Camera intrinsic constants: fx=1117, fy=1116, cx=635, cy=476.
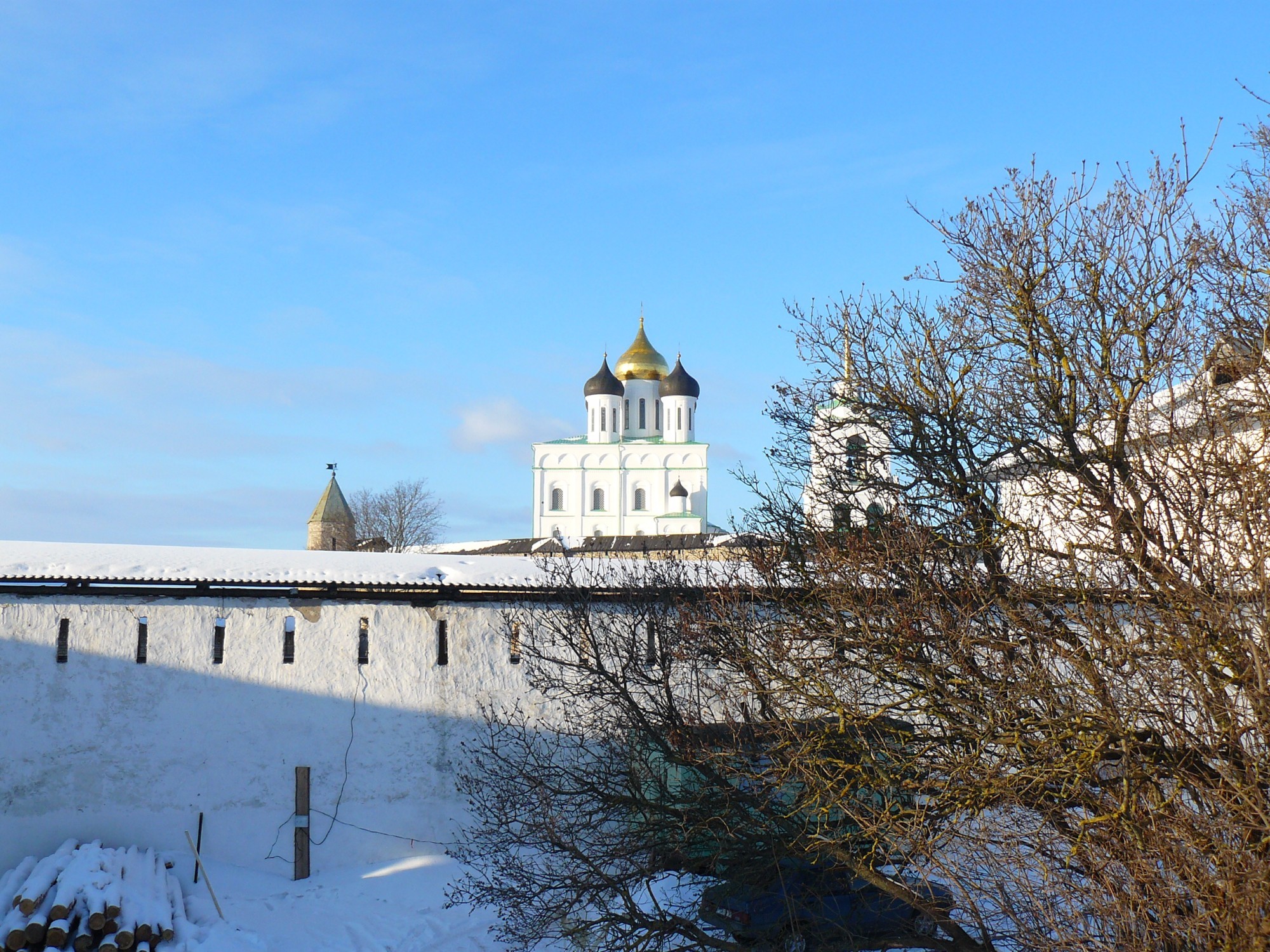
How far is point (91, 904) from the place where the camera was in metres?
9.14

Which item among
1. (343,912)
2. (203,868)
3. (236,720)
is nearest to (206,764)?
(236,720)

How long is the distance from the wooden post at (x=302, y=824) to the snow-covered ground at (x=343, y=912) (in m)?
0.12

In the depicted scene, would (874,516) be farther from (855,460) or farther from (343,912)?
(343,912)

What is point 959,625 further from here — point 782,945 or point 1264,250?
point 1264,250

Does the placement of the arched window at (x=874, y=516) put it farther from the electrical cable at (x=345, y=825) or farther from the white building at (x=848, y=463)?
the electrical cable at (x=345, y=825)

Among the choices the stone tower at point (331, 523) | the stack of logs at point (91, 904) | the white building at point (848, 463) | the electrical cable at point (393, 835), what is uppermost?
the stone tower at point (331, 523)

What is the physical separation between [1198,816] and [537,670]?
701 centimetres

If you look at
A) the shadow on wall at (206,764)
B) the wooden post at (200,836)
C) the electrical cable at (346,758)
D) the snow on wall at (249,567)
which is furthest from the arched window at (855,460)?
the wooden post at (200,836)

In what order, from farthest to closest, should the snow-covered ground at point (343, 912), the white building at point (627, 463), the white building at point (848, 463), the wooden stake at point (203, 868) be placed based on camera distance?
the white building at point (627, 463), the wooden stake at point (203, 868), the snow-covered ground at point (343, 912), the white building at point (848, 463)

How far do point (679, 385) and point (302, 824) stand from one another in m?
46.6

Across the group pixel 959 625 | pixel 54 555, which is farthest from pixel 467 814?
pixel 959 625

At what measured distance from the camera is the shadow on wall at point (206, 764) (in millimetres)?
10945

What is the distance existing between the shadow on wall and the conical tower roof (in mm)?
23054

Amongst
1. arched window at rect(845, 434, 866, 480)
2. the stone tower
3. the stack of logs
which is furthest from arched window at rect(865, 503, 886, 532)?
the stone tower
